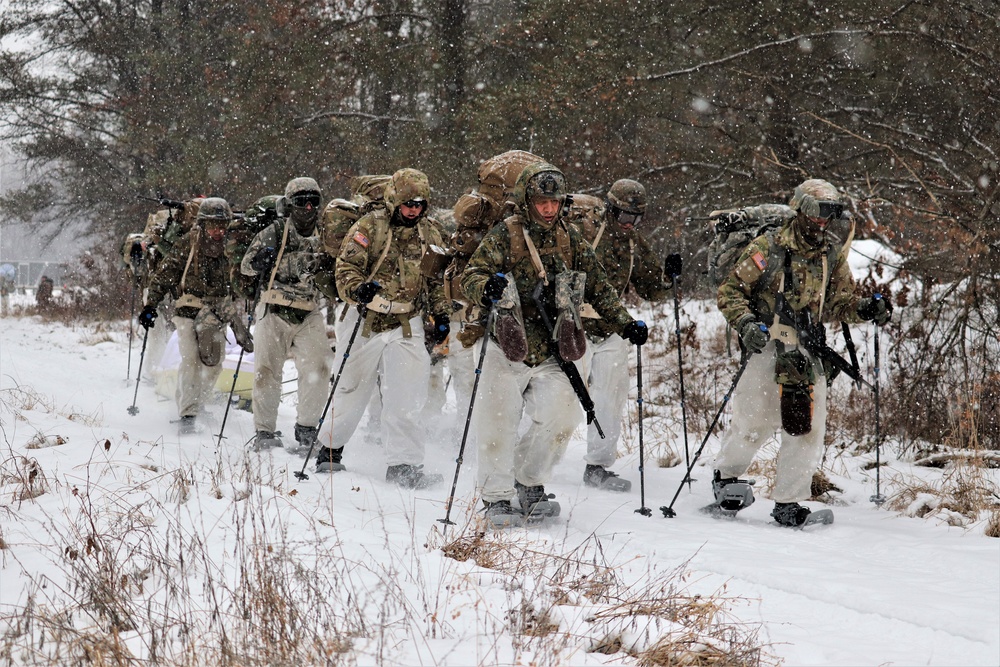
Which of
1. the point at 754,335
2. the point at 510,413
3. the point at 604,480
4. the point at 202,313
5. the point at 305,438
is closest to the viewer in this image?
the point at 510,413

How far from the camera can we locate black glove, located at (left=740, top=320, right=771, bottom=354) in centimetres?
584

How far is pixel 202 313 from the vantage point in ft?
30.7

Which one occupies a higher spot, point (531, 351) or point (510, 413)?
point (531, 351)

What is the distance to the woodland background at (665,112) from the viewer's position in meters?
7.91

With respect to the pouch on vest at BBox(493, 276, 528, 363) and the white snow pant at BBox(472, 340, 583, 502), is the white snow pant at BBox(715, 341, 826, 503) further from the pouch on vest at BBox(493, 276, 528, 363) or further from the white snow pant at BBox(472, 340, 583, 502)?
the pouch on vest at BBox(493, 276, 528, 363)

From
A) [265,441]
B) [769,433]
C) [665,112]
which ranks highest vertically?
[665,112]

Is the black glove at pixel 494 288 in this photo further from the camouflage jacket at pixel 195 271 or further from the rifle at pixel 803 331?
the camouflage jacket at pixel 195 271

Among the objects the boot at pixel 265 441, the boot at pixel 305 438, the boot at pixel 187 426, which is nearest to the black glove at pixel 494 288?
the boot at pixel 305 438

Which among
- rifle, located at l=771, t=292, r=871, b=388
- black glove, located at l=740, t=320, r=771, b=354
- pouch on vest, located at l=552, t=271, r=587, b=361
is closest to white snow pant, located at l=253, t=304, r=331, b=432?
pouch on vest, located at l=552, t=271, r=587, b=361

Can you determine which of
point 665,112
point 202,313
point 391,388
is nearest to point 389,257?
point 391,388

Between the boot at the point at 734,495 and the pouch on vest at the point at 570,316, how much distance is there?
5.54 feet

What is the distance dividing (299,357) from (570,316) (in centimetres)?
330

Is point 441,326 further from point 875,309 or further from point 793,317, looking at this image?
point 875,309

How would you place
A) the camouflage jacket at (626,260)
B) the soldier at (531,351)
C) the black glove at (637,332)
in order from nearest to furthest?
the soldier at (531,351) < the black glove at (637,332) < the camouflage jacket at (626,260)
